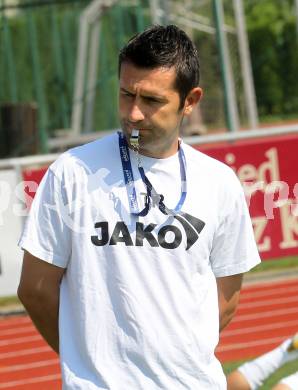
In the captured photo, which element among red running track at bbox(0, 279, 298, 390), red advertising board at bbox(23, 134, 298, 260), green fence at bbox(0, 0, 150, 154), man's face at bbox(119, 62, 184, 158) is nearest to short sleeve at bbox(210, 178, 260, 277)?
man's face at bbox(119, 62, 184, 158)

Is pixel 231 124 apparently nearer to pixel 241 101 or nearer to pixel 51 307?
pixel 51 307

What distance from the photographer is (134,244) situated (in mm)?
3258

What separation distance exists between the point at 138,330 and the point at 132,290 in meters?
0.11

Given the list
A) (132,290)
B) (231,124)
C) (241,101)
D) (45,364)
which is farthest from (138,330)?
(241,101)

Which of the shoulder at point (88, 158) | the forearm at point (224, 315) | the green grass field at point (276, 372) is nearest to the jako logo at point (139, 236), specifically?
the shoulder at point (88, 158)

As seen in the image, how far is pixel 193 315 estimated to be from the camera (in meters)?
3.32

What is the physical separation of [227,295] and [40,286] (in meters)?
0.65

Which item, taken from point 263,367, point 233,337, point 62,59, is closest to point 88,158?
point 263,367

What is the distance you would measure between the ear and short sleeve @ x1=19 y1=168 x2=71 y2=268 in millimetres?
443

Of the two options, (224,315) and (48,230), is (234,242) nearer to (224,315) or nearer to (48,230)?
(224,315)

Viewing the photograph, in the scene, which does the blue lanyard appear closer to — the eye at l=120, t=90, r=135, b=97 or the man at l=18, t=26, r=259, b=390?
the man at l=18, t=26, r=259, b=390

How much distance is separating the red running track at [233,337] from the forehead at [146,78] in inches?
186

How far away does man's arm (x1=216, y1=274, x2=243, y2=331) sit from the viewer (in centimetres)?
362

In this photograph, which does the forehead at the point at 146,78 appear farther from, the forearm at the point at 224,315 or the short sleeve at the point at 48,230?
the forearm at the point at 224,315
